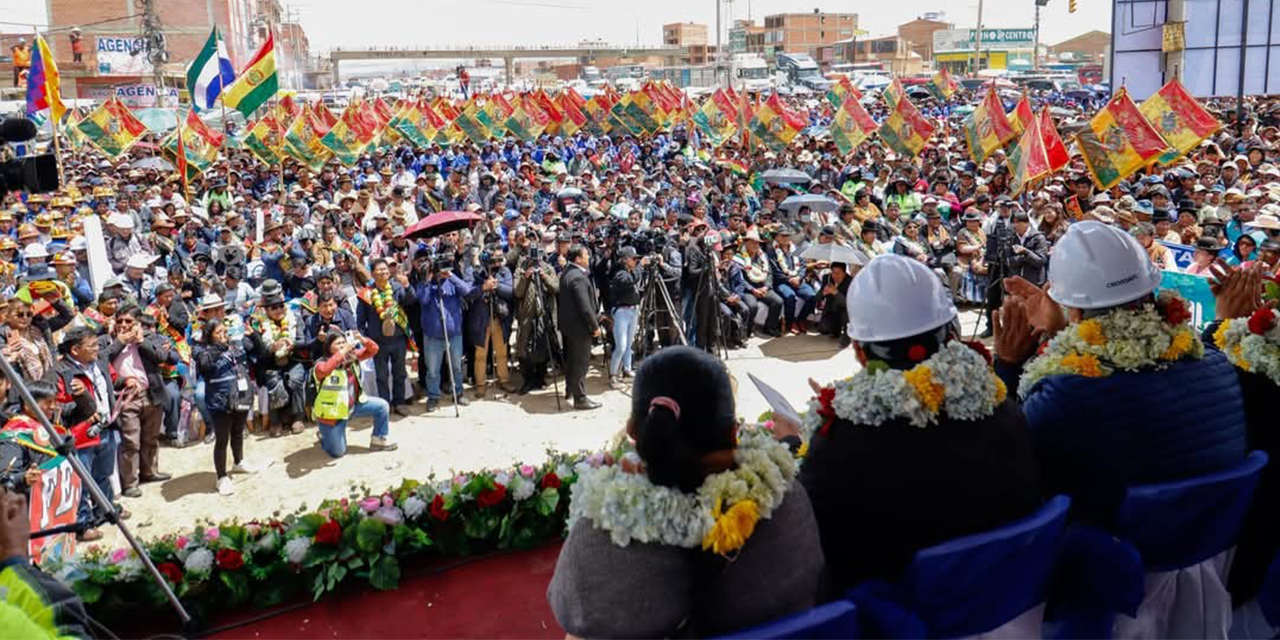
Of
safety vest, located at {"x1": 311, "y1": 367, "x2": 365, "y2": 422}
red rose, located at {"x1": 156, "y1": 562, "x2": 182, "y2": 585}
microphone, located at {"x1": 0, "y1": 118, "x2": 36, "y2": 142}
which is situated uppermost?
microphone, located at {"x1": 0, "y1": 118, "x2": 36, "y2": 142}

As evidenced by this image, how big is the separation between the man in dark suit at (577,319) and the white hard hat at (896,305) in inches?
258

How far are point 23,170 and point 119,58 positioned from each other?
228ft

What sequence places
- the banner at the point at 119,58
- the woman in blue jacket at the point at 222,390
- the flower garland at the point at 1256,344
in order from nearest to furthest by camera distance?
1. the flower garland at the point at 1256,344
2. the woman in blue jacket at the point at 222,390
3. the banner at the point at 119,58

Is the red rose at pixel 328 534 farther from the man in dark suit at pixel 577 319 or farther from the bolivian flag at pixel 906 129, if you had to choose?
the bolivian flag at pixel 906 129

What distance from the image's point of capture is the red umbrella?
9.35m

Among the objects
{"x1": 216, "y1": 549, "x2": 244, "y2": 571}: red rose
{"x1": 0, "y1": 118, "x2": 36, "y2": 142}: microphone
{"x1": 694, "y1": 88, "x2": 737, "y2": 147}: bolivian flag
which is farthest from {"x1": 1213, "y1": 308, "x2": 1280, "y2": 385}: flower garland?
{"x1": 694, "y1": 88, "x2": 737, "y2": 147}: bolivian flag

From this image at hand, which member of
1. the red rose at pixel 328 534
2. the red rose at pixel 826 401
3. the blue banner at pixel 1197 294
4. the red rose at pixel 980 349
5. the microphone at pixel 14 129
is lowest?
the red rose at pixel 328 534

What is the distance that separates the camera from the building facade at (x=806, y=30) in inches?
4594

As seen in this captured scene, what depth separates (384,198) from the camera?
50.9 ft

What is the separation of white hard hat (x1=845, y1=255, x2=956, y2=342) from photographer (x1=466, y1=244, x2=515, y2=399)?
711 centimetres

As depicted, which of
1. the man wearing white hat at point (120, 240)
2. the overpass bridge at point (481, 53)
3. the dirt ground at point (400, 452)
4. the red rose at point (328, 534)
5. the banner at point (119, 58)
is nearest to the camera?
the red rose at point (328, 534)

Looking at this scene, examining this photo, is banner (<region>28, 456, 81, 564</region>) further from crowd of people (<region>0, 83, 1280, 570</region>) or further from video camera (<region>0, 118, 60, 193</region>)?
video camera (<region>0, 118, 60, 193</region>)

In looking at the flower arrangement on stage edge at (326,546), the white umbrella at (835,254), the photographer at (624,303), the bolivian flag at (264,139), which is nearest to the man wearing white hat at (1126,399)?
the flower arrangement on stage edge at (326,546)

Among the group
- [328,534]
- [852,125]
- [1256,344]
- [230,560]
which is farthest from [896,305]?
[852,125]
